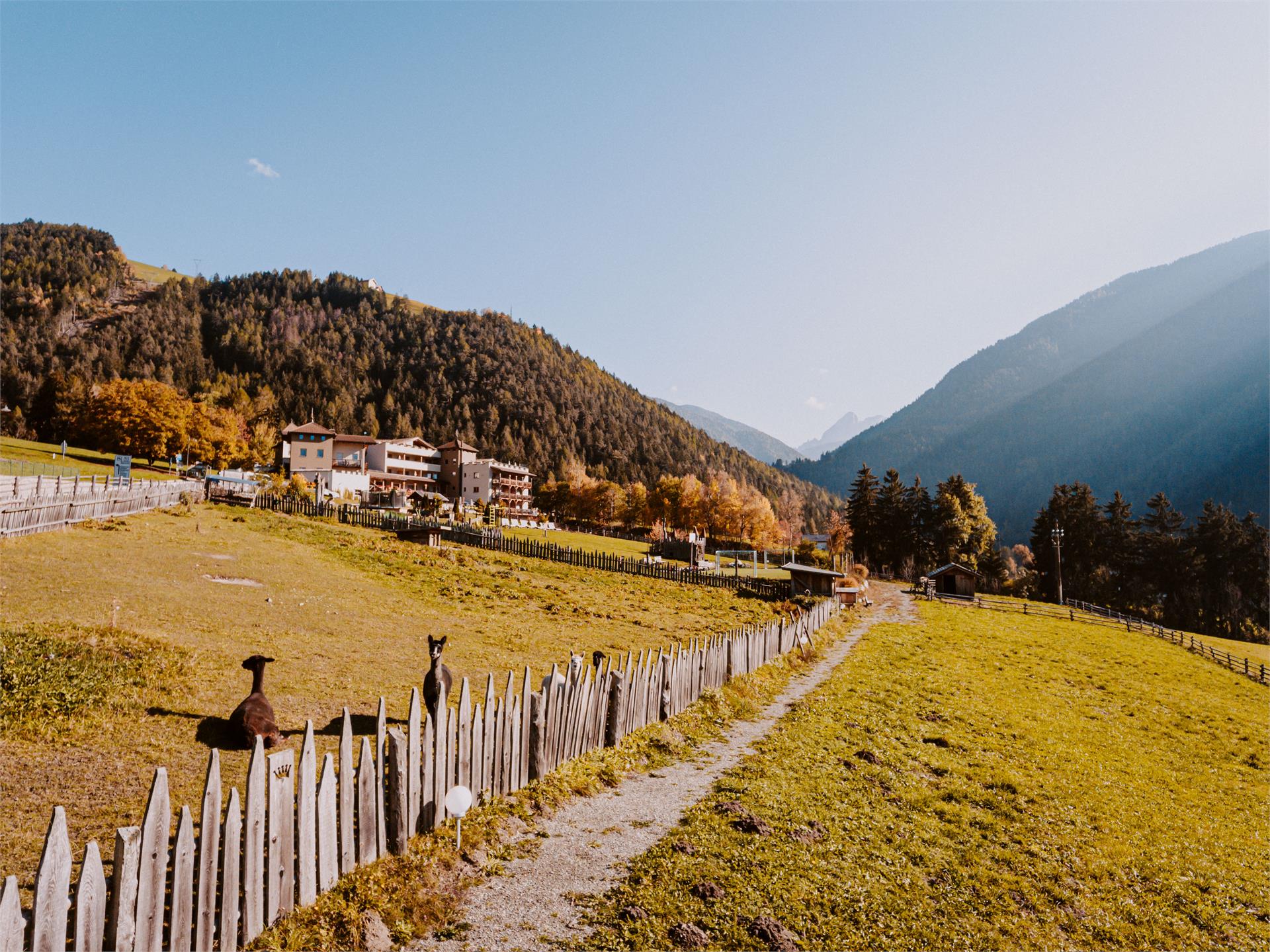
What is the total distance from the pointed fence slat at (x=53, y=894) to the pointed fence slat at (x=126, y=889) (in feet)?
0.99

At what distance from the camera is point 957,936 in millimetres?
7199

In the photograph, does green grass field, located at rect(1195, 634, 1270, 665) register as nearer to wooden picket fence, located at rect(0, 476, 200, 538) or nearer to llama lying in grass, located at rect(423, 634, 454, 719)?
llama lying in grass, located at rect(423, 634, 454, 719)

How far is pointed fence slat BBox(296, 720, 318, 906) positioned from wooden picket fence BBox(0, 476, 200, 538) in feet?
86.8

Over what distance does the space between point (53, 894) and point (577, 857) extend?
210 inches

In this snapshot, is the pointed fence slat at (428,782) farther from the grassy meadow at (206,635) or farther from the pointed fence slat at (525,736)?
the grassy meadow at (206,635)

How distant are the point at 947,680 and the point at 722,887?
19591 mm

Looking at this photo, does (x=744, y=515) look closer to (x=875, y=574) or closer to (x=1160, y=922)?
(x=875, y=574)

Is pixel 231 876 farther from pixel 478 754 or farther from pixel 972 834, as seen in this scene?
pixel 972 834

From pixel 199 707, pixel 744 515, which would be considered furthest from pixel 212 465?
pixel 199 707

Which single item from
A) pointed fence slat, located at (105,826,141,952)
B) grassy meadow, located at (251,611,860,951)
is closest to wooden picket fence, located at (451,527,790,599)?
grassy meadow, located at (251,611,860,951)

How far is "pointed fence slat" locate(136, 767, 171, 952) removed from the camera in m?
4.45

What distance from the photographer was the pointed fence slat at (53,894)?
149 inches

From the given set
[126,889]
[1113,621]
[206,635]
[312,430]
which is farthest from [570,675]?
[312,430]

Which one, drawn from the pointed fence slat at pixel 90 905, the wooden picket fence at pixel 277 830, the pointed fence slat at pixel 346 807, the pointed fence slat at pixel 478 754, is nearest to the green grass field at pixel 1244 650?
the wooden picket fence at pixel 277 830
